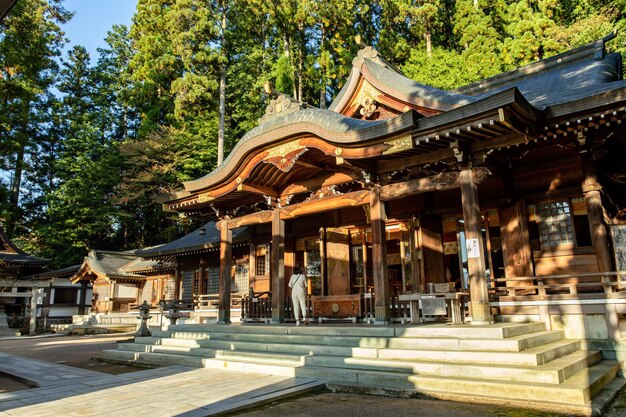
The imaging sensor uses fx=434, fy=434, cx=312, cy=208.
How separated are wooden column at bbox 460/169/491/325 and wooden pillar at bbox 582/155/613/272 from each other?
103 inches

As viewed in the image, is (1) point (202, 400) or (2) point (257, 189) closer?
(1) point (202, 400)

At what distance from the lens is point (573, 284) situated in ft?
26.9

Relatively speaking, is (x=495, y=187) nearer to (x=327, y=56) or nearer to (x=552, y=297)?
(x=552, y=297)

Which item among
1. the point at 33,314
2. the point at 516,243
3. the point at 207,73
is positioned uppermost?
the point at 207,73

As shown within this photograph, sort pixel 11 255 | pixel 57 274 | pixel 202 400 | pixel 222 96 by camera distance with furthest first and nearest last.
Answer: pixel 57 274, pixel 222 96, pixel 11 255, pixel 202 400

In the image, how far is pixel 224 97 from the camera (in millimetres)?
31656

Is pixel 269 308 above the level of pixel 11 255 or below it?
below

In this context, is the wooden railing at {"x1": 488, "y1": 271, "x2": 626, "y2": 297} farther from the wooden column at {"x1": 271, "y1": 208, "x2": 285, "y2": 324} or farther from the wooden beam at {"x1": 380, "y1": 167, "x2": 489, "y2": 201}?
the wooden column at {"x1": 271, "y1": 208, "x2": 285, "y2": 324}

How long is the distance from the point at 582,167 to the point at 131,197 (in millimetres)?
30358

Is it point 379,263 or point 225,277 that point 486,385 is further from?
point 225,277

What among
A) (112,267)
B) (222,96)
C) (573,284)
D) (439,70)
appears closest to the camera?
(573,284)

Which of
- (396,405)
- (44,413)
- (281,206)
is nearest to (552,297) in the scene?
(396,405)

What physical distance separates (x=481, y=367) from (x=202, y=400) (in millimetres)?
3809

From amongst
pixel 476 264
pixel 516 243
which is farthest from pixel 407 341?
pixel 516 243
